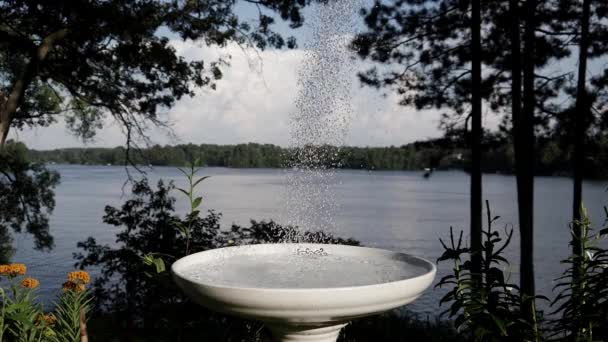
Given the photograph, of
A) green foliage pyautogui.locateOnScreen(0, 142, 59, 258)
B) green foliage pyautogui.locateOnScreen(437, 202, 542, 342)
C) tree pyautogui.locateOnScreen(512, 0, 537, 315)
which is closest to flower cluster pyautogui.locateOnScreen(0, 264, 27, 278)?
green foliage pyautogui.locateOnScreen(437, 202, 542, 342)

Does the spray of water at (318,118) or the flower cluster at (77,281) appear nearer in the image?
the flower cluster at (77,281)

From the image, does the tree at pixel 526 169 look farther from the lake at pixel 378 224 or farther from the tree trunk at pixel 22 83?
the tree trunk at pixel 22 83

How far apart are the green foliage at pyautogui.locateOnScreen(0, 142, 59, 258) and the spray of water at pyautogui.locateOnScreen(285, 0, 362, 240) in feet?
21.2

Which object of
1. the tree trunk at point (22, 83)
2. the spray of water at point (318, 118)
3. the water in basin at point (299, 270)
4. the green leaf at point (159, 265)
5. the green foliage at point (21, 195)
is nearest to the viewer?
the water in basin at point (299, 270)

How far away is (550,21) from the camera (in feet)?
26.5

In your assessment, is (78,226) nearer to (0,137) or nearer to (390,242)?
(390,242)

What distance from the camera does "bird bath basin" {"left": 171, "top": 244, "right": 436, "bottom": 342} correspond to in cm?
193

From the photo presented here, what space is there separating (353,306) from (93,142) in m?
9.63

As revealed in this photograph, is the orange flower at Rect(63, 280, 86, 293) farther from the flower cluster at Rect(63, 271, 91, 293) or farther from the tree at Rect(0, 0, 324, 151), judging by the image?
the tree at Rect(0, 0, 324, 151)

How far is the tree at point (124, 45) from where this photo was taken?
6996 mm

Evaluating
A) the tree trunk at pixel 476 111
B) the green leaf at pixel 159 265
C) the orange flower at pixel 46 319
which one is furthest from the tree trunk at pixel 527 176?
the orange flower at pixel 46 319

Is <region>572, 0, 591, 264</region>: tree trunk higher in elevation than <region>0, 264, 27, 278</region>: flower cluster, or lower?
higher

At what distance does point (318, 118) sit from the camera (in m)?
4.62

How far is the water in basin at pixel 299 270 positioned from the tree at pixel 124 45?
16.3ft
